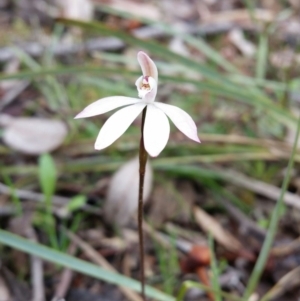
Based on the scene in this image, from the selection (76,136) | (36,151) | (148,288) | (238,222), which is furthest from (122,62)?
(148,288)

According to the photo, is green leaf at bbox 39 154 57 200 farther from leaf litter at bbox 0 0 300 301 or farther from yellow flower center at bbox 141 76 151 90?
yellow flower center at bbox 141 76 151 90

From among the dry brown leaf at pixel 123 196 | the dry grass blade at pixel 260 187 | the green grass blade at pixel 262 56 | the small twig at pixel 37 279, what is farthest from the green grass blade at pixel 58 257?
the green grass blade at pixel 262 56

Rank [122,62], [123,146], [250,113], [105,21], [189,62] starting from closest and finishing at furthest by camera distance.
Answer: [189,62]
[123,146]
[250,113]
[122,62]
[105,21]

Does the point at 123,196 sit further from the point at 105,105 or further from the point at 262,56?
the point at 262,56

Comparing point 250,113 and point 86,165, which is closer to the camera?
point 86,165

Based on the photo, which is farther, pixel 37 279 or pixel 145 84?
pixel 37 279

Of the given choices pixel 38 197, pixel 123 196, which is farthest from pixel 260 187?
pixel 38 197

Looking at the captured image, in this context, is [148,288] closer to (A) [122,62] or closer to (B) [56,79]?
(B) [56,79]
